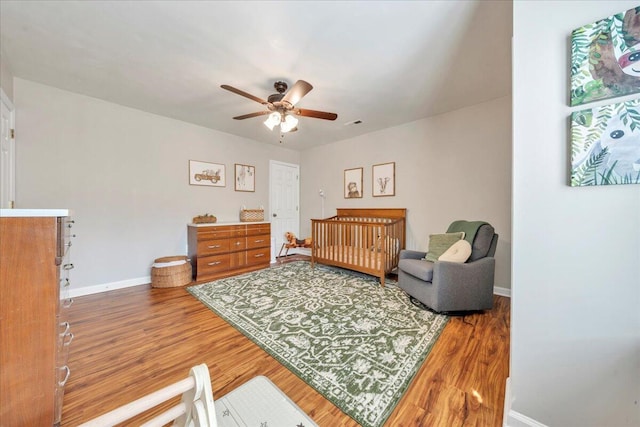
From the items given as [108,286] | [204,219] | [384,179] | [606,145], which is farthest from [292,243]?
[606,145]

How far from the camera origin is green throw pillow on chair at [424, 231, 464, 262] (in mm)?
2564

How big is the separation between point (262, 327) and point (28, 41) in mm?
3146

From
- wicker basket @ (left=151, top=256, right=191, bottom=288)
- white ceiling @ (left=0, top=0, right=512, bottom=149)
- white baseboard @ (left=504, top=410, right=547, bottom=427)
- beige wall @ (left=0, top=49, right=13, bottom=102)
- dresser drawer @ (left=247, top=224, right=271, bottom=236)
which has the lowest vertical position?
white baseboard @ (left=504, top=410, right=547, bottom=427)

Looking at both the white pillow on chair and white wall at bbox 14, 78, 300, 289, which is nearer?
the white pillow on chair

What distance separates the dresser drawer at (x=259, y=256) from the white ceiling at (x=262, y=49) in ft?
7.83

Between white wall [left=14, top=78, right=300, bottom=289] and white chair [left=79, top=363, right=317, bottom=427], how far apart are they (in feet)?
9.70

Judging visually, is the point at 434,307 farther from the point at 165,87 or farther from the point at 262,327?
the point at 165,87

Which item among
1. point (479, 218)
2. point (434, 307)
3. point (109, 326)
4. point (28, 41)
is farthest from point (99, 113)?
point (479, 218)

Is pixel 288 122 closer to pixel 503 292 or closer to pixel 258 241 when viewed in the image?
pixel 258 241

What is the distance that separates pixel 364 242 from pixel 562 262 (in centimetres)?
235

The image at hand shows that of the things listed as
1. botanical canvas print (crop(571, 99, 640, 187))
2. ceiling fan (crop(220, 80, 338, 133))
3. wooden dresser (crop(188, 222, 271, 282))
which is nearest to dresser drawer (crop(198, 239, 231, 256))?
wooden dresser (crop(188, 222, 271, 282))

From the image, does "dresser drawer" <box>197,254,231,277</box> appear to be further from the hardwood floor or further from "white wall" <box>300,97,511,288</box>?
"white wall" <box>300,97,511,288</box>

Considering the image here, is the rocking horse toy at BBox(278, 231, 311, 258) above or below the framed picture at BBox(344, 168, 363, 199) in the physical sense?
below

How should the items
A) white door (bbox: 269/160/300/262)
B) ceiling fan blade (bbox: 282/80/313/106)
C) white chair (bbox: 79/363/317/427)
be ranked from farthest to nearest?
white door (bbox: 269/160/300/262)
ceiling fan blade (bbox: 282/80/313/106)
white chair (bbox: 79/363/317/427)
